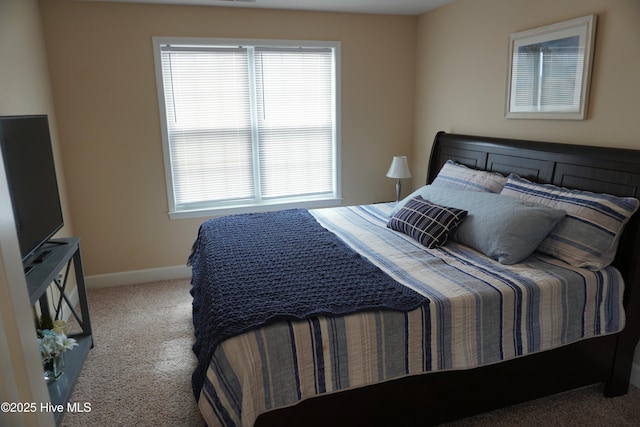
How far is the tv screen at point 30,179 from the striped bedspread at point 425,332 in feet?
4.25

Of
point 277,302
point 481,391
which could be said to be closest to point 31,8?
point 277,302

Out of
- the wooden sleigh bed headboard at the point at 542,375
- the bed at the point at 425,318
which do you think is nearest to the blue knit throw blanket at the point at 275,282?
the bed at the point at 425,318

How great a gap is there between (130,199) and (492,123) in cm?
306

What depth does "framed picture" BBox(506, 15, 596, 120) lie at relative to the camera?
7.98ft

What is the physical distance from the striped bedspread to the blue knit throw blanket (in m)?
0.07

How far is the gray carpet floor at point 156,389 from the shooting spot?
6.89 feet

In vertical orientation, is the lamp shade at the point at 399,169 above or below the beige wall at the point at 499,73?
below

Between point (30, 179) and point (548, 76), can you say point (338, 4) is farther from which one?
point (30, 179)

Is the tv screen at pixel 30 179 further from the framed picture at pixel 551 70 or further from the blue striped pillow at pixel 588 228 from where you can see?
the framed picture at pixel 551 70

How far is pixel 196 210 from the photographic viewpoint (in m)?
3.87

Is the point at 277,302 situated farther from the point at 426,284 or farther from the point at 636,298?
the point at 636,298

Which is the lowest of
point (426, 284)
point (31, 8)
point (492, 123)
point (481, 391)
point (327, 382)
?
point (481, 391)

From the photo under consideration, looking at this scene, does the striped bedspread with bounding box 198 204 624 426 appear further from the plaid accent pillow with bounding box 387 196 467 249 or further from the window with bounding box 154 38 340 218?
the window with bounding box 154 38 340 218

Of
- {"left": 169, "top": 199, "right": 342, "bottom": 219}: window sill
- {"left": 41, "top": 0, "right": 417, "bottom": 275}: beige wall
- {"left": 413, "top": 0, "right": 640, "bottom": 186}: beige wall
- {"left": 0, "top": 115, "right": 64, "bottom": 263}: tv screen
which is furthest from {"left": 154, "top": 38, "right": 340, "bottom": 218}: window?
{"left": 0, "top": 115, "right": 64, "bottom": 263}: tv screen
